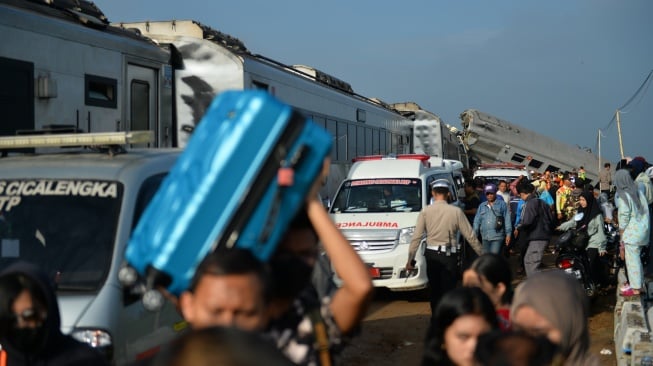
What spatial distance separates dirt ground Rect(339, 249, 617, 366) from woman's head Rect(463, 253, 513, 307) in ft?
15.5

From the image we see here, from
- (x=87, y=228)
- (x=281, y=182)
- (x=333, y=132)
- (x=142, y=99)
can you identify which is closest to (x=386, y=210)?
(x=142, y=99)

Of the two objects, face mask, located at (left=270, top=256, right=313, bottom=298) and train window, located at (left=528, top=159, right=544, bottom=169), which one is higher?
train window, located at (left=528, top=159, right=544, bottom=169)

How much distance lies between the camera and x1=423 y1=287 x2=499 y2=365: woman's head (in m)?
3.53

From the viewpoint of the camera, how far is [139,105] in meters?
11.1

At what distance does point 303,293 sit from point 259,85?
11.2 meters

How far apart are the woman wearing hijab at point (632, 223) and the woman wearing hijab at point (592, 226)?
6.71 feet

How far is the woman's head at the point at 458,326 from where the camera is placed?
353cm

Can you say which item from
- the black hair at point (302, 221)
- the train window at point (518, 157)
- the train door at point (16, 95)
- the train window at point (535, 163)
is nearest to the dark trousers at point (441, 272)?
the train door at point (16, 95)

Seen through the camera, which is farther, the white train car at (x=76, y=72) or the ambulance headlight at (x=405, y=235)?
the ambulance headlight at (x=405, y=235)

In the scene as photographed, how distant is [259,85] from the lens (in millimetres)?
14172

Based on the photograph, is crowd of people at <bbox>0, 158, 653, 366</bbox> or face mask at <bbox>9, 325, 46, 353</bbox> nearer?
crowd of people at <bbox>0, 158, 653, 366</bbox>

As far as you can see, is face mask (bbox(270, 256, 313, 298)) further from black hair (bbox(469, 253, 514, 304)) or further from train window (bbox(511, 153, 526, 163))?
train window (bbox(511, 153, 526, 163))

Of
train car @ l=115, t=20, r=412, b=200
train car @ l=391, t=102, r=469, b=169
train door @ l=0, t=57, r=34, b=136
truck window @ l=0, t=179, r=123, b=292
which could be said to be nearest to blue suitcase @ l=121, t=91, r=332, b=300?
truck window @ l=0, t=179, r=123, b=292

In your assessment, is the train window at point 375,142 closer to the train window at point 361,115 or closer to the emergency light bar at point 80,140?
the train window at point 361,115
